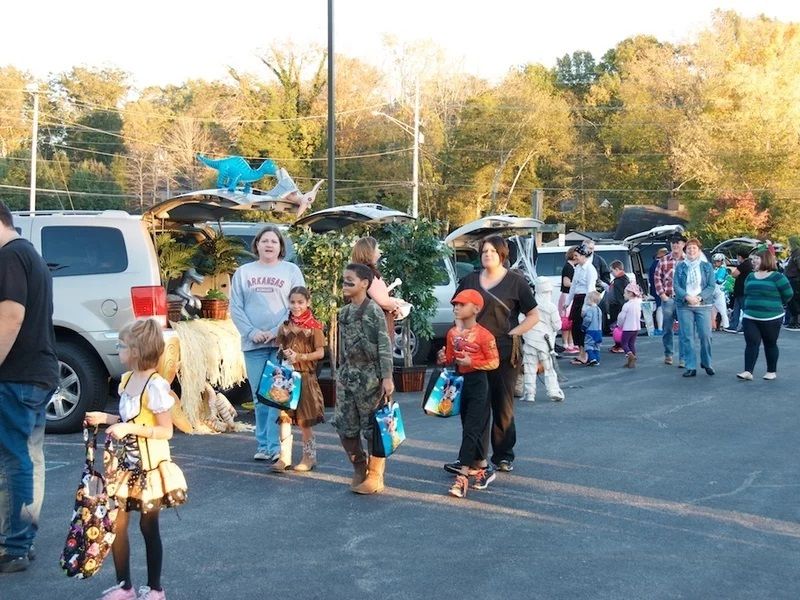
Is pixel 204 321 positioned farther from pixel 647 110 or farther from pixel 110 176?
pixel 647 110

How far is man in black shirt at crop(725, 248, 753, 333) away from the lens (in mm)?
19859

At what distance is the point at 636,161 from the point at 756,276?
5082 cm

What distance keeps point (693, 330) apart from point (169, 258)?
7.32 m

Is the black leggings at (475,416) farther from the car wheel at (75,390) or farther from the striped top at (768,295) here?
the striped top at (768,295)

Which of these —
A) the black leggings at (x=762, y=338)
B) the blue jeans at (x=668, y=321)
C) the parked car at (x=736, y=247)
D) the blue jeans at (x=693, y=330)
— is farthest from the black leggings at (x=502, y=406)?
the parked car at (x=736, y=247)

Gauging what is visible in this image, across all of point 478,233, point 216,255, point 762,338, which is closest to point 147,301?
point 216,255

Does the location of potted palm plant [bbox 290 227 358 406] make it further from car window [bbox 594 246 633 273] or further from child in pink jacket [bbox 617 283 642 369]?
car window [bbox 594 246 633 273]

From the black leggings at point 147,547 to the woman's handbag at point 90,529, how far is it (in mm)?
113

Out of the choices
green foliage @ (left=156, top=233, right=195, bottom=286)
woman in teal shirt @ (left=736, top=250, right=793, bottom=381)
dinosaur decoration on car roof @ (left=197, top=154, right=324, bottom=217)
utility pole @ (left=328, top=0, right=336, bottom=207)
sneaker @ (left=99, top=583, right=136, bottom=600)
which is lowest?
sneaker @ (left=99, top=583, right=136, bottom=600)

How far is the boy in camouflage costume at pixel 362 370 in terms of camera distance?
6.98 meters

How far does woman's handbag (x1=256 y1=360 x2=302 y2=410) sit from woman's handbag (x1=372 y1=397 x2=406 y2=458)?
783 millimetres

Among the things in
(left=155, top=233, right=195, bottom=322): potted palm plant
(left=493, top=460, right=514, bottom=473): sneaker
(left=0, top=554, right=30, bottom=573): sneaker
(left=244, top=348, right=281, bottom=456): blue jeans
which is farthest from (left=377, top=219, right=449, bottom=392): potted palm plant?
(left=0, top=554, right=30, bottom=573): sneaker

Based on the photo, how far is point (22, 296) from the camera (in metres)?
5.28

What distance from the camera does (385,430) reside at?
6.95 meters
